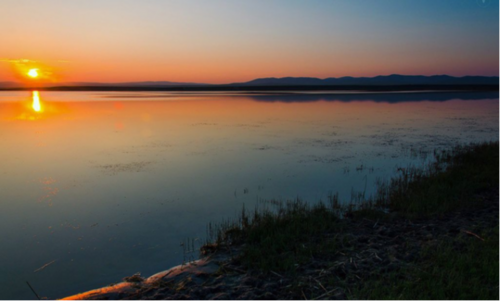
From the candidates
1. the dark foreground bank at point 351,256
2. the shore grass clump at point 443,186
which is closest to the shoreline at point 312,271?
the dark foreground bank at point 351,256

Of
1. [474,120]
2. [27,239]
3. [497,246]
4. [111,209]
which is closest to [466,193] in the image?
[497,246]

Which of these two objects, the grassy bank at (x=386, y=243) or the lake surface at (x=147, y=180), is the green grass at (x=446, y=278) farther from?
the lake surface at (x=147, y=180)

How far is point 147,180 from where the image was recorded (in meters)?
9.90

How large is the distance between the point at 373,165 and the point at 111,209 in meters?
8.36

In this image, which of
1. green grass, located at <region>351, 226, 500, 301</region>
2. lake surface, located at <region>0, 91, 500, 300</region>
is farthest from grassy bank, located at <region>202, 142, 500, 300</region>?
lake surface, located at <region>0, 91, 500, 300</region>

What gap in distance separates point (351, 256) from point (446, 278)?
125 cm

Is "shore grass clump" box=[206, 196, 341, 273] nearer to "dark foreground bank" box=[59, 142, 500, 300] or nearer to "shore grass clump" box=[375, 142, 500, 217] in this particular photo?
"dark foreground bank" box=[59, 142, 500, 300]

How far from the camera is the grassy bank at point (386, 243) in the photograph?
416cm

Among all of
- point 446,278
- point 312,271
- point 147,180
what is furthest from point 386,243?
point 147,180

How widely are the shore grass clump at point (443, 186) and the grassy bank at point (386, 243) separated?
25mm

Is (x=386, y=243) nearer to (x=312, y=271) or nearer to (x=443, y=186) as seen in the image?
(x=312, y=271)

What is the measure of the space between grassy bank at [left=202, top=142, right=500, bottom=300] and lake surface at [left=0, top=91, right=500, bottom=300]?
1137 millimetres

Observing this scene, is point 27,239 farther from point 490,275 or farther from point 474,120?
point 474,120

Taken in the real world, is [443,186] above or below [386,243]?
above
